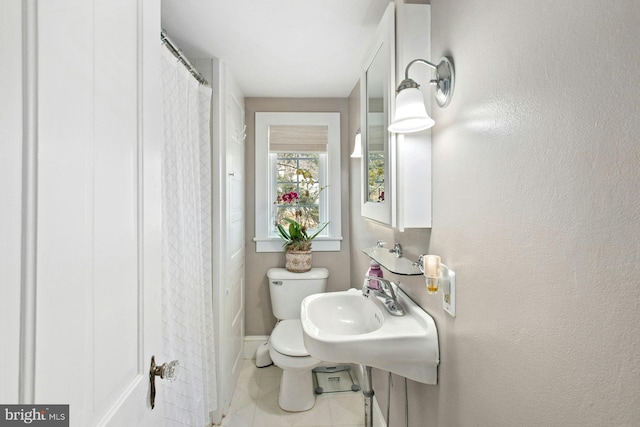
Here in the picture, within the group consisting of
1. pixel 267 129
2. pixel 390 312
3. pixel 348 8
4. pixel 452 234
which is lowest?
pixel 390 312

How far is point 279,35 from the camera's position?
1.54 m

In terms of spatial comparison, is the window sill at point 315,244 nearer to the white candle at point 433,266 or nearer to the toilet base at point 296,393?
the toilet base at point 296,393

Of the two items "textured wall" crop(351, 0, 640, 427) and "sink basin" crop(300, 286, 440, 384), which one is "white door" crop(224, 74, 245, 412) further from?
"textured wall" crop(351, 0, 640, 427)

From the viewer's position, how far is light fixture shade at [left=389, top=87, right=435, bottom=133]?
0.92 metres

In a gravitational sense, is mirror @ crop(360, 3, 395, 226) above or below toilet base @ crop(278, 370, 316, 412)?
above

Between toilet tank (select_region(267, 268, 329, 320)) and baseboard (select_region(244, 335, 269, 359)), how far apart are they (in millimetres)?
313

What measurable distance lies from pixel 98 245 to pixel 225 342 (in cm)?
155

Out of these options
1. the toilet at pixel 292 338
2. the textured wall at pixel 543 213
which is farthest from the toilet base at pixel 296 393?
the textured wall at pixel 543 213

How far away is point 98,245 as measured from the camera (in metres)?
0.53

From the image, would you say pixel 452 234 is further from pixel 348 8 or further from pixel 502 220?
pixel 348 8

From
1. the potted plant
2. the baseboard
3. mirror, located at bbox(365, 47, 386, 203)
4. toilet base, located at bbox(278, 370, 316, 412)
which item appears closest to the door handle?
mirror, located at bbox(365, 47, 386, 203)

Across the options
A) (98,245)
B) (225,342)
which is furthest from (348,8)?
(225,342)

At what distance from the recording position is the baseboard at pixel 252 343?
2.48m

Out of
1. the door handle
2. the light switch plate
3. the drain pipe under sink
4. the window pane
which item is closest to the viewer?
the door handle
